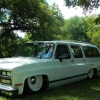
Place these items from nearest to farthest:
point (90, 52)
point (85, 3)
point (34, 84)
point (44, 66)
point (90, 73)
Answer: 1. point (34, 84)
2. point (44, 66)
3. point (90, 73)
4. point (90, 52)
5. point (85, 3)

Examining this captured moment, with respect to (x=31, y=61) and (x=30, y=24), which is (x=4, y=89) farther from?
(x=30, y=24)

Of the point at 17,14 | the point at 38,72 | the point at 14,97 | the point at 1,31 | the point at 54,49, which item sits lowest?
the point at 14,97

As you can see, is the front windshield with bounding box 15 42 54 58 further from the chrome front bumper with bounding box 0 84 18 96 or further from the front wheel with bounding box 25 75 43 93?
the chrome front bumper with bounding box 0 84 18 96

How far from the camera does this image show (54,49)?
7410 millimetres

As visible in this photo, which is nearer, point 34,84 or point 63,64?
point 34,84

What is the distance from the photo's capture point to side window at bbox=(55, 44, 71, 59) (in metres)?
7.55

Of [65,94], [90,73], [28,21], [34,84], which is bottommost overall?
[65,94]

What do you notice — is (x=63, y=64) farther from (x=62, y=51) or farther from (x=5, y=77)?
(x=5, y=77)

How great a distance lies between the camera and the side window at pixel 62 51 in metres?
7.55

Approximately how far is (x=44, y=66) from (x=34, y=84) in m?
0.68

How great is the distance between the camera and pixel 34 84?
21.5 feet

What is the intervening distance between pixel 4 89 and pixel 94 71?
5.86 metres

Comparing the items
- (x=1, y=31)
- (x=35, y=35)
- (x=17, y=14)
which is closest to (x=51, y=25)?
(x=35, y=35)

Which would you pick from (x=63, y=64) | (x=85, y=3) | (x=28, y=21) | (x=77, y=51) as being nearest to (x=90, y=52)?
(x=77, y=51)
